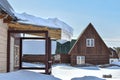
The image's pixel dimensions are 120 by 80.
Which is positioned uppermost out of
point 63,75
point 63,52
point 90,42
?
point 90,42

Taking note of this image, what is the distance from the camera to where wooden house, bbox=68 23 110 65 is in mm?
44125

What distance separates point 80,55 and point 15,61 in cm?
2725

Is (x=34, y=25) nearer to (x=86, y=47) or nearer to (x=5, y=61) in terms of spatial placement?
(x=5, y=61)

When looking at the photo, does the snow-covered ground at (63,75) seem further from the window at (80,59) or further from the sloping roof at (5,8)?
the window at (80,59)

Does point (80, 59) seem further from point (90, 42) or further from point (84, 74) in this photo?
point (84, 74)

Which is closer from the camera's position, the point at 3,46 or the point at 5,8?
the point at 5,8

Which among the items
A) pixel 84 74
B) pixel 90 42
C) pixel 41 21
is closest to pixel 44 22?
pixel 41 21

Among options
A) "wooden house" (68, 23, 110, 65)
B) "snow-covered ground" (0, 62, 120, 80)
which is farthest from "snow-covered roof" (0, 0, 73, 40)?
"wooden house" (68, 23, 110, 65)

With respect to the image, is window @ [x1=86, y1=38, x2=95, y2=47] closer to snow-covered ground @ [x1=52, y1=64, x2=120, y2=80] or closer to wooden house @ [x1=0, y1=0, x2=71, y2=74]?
snow-covered ground @ [x1=52, y1=64, x2=120, y2=80]

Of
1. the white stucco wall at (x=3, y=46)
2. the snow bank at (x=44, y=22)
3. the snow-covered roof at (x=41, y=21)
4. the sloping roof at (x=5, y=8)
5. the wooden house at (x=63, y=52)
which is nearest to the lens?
the sloping roof at (x=5, y=8)

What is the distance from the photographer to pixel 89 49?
44406 millimetres

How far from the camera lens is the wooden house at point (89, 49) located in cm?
4412

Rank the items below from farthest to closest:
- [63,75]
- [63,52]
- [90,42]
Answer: [63,52] < [90,42] < [63,75]

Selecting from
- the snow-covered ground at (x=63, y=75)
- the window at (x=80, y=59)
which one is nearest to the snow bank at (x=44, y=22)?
the snow-covered ground at (x=63, y=75)
